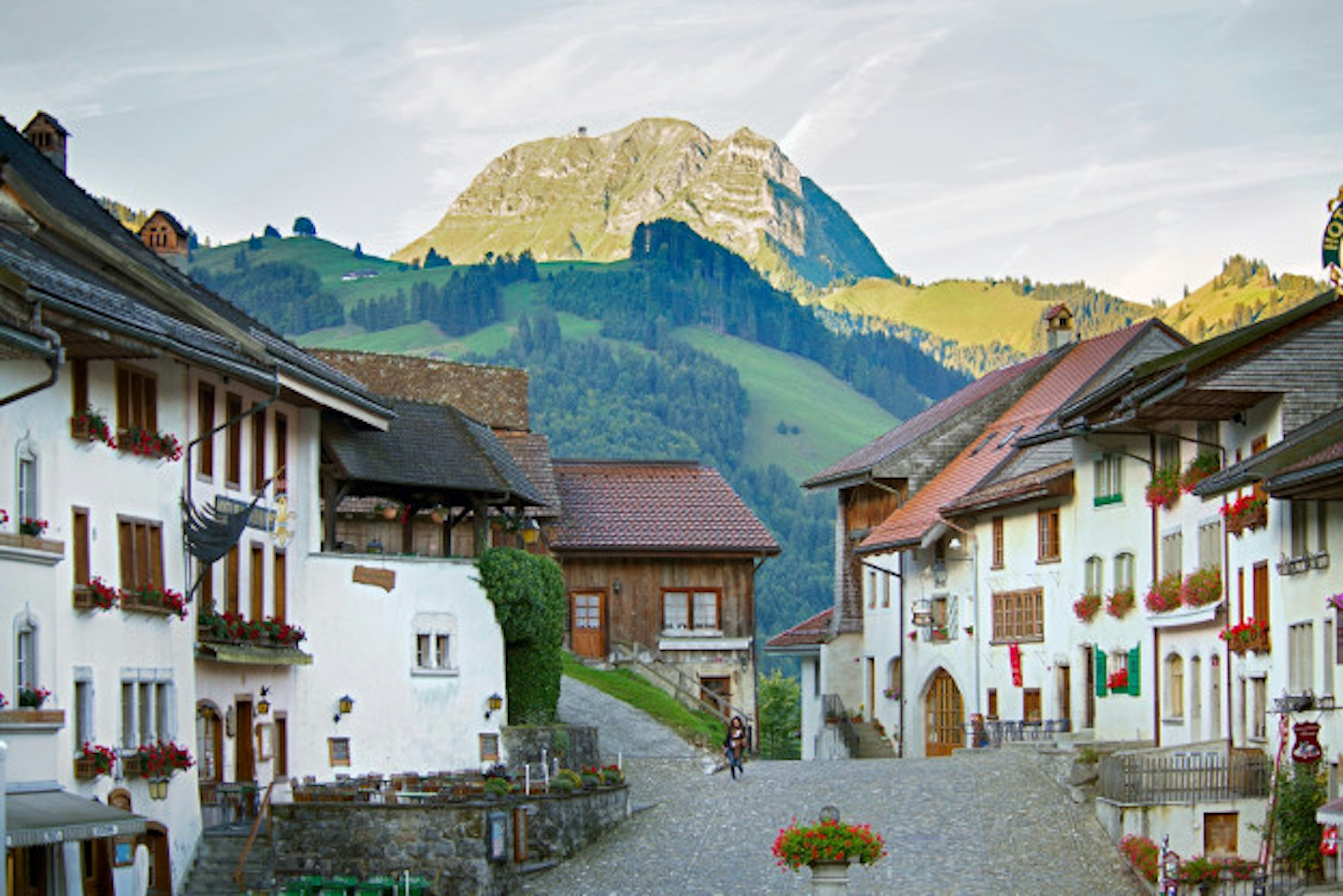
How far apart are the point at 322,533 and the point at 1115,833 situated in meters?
20.7

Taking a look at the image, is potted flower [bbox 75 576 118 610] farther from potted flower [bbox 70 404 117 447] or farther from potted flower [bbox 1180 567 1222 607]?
potted flower [bbox 1180 567 1222 607]

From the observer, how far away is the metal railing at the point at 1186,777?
39500mm

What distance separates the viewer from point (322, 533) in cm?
5412

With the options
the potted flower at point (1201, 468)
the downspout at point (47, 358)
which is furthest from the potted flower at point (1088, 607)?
the downspout at point (47, 358)

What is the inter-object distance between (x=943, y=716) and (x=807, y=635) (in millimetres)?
11952

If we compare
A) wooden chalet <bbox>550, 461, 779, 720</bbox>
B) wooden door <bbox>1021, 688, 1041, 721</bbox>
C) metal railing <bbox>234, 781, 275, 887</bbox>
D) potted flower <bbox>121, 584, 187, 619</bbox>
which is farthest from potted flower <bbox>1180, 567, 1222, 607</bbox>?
wooden chalet <bbox>550, 461, 779, 720</bbox>

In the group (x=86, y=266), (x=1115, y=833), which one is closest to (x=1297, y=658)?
(x=1115, y=833)

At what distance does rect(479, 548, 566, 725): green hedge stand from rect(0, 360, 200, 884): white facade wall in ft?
37.8

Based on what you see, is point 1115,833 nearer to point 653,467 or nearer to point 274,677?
point 274,677

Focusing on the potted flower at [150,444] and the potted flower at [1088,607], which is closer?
the potted flower at [150,444]

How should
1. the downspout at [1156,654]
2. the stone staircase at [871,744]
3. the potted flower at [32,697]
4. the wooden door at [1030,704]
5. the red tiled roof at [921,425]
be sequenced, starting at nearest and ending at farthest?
the potted flower at [32,697]
the downspout at [1156,654]
the wooden door at [1030,704]
the stone staircase at [871,744]
the red tiled roof at [921,425]

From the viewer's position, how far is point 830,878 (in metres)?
31.8

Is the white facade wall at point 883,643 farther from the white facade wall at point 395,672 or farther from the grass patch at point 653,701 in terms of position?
the white facade wall at point 395,672

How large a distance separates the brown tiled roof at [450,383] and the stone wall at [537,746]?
25.3 meters
